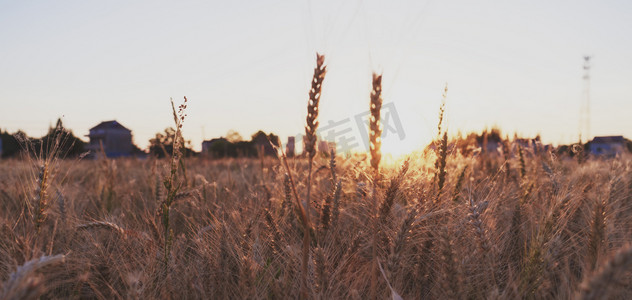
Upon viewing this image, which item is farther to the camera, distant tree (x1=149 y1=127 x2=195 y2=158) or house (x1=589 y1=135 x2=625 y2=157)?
house (x1=589 y1=135 x2=625 y2=157)

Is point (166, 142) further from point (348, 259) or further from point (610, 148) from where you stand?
point (610, 148)

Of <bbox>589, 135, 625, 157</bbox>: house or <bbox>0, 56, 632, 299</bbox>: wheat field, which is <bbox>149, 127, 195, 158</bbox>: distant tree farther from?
<bbox>589, 135, 625, 157</bbox>: house

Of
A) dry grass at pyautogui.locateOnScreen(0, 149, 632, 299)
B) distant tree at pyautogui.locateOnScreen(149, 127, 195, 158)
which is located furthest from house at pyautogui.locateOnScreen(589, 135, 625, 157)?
distant tree at pyautogui.locateOnScreen(149, 127, 195, 158)

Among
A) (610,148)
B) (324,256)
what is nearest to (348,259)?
(324,256)

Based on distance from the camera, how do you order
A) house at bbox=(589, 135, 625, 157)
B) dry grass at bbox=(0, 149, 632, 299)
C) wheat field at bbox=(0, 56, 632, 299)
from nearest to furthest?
wheat field at bbox=(0, 56, 632, 299)
dry grass at bbox=(0, 149, 632, 299)
house at bbox=(589, 135, 625, 157)

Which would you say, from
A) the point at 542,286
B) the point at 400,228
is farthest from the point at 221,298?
the point at 542,286

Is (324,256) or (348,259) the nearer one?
(324,256)

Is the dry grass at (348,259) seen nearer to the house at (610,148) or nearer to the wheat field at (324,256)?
the wheat field at (324,256)

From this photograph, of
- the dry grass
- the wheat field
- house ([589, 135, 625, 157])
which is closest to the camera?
the wheat field

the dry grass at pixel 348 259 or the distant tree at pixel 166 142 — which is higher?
the distant tree at pixel 166 142

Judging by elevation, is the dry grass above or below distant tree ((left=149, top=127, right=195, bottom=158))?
below

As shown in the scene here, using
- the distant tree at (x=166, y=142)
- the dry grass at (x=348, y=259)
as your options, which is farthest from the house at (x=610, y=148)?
the distant tree at (x=166, y=142)

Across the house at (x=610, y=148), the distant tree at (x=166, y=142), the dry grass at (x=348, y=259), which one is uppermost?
the house at (x=610, y=148)

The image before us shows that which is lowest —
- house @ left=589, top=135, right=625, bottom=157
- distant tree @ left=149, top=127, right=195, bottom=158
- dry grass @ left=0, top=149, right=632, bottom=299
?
dry grass @ left=0, top=149, right=632, bottom=299
